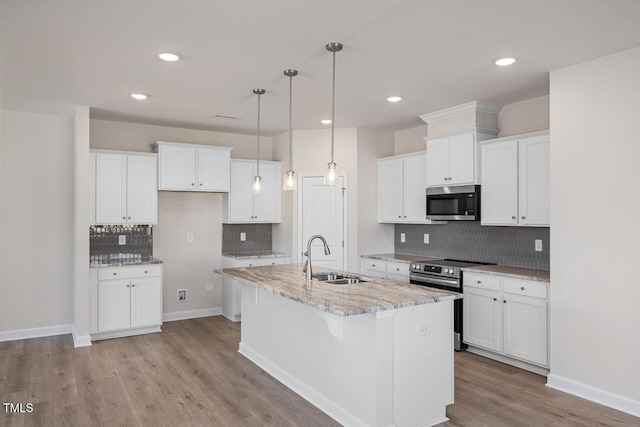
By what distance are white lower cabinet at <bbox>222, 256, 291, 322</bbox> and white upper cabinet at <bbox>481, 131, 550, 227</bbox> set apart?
295 centimetres

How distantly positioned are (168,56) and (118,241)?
3147 millimetres

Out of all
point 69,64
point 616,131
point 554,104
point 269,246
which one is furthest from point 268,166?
point 616,131

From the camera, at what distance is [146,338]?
17.2 ft

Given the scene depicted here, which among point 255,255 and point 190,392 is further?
point 255,255

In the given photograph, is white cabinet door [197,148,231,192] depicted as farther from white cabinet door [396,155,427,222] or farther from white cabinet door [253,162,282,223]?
white cabinet door [396,155,427,222]

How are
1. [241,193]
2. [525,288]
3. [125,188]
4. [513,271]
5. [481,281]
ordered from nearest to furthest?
[525,288] → [513,271] → [481,281] → [125,188] → [241,193]

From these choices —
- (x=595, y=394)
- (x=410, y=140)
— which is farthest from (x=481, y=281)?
(x=410, y=140)

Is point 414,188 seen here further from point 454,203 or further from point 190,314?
point 190,314

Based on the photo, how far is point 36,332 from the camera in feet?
17.4

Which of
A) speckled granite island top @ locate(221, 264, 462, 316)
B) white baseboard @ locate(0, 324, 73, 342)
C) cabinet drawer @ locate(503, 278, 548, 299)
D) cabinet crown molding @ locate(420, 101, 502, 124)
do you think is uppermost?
cabinet crown molding @ locate(420, 101, 502, 124)

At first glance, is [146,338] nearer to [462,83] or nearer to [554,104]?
[462,83]

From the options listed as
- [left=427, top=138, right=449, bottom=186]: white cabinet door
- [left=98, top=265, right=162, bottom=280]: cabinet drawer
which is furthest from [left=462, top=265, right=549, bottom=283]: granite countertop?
[left=98, top=265, right=162, bottom=280]: cabinet drawer

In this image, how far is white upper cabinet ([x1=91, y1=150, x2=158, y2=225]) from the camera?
527cm

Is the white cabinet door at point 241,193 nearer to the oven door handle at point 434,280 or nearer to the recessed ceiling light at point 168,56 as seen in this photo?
the oven door handle at point 434,280
